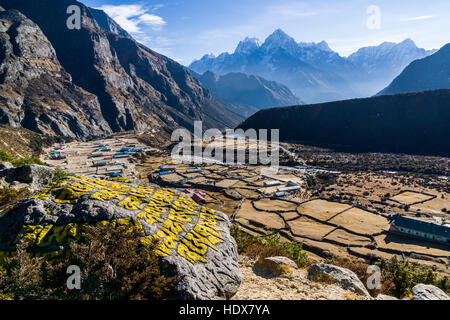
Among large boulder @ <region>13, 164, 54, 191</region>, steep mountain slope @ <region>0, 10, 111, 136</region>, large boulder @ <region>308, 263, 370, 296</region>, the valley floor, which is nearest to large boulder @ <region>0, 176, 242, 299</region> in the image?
large boulder @ <region>308, 263, 370, 296</region>

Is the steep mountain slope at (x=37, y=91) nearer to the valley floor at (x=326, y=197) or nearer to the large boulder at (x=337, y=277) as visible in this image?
the valley floor at (x=326, y=197)

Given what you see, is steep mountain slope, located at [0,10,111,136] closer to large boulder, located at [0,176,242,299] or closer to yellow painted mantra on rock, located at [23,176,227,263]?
yellow painted mantra on rock, located at [23,176,227,263]

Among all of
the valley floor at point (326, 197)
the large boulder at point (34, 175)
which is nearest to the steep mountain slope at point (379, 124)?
the valley floor at point (326, 197)

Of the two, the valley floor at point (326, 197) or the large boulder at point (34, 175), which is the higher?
the large boulder at point (34, 175)

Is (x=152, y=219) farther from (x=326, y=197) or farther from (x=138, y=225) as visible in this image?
(x=326, y=197)

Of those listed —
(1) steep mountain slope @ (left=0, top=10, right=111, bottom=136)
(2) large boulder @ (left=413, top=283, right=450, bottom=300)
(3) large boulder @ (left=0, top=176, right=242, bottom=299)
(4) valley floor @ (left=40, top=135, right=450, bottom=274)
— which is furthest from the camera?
(1) steep mountain slope @ (left=0, top=10, right=111, bottom=136)

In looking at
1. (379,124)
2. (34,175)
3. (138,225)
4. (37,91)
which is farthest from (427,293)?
(37,91)

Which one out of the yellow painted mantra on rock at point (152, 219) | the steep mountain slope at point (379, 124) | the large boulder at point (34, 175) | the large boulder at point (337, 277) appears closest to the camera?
the yellow painted mantra on rock at point (152, 219)
